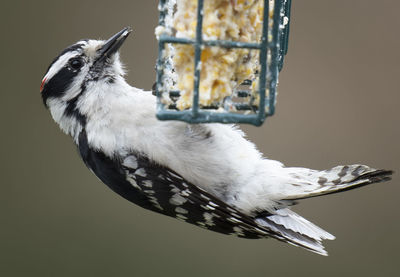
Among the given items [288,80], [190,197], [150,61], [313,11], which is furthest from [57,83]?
[313,11]

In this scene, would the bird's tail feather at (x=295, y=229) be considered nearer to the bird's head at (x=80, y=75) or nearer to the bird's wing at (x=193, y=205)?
the bird's wing at (x=193, y=205)

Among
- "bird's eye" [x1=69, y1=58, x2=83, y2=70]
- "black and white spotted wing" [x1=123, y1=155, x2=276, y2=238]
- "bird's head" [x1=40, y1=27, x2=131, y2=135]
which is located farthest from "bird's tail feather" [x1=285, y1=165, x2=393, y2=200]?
"bird's eye" [x1=69, y1=58, x2=83, y2=70]

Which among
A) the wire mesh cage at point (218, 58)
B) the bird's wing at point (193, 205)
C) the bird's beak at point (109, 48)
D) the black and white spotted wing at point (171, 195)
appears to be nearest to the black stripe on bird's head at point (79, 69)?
the bird's beak at point (109, 48)

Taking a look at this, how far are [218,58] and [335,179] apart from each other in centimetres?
92

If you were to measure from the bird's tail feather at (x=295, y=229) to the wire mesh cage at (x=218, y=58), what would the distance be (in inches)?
31.4

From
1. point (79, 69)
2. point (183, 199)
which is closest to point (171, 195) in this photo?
point (183, 199)

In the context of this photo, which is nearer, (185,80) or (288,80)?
(185,80)

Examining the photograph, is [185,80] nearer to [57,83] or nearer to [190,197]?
[190,197]

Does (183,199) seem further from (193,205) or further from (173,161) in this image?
(173,161)

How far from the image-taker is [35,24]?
205 inches

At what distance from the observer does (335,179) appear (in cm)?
312

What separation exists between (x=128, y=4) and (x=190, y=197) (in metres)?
2.58

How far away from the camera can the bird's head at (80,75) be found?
3.21 meters

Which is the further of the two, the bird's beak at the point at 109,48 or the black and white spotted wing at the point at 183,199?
the bird's beak at the point at 109,48
